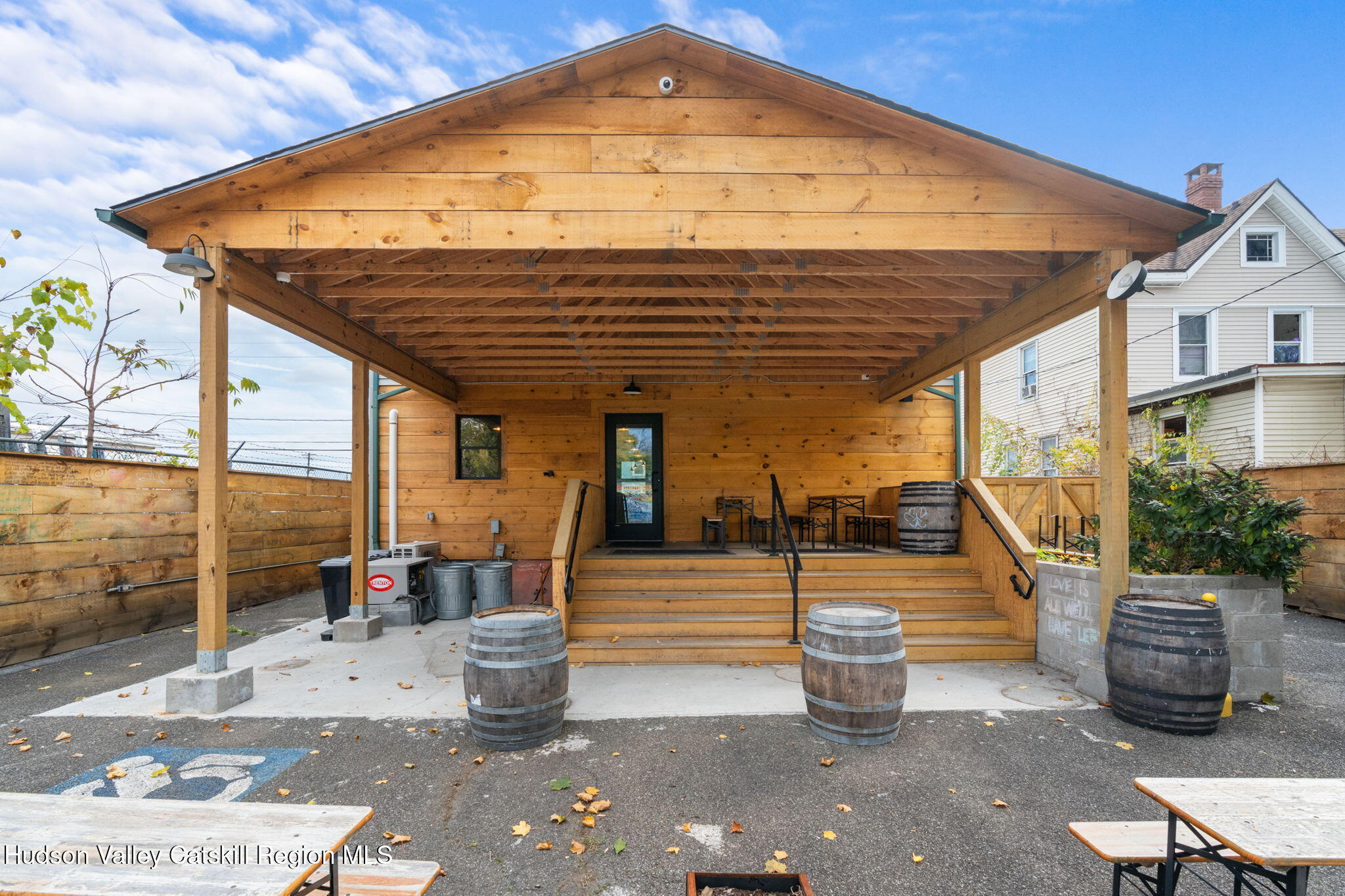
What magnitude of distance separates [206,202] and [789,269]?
13.9 ft

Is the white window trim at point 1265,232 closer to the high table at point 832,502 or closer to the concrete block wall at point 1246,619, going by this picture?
the high table at point 832,502

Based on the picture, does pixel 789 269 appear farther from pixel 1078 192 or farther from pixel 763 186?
pixel 1078 192

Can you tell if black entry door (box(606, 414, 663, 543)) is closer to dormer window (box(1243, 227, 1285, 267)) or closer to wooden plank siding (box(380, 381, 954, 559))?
wooden plank siding (box(380, 381, 954, 559))

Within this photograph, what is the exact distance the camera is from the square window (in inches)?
364

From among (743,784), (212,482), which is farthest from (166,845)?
(212,482)

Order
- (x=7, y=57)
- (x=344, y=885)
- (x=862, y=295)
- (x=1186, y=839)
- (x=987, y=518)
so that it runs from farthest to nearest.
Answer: (x=7, y=57)
(x=987, y=518)
(x=862, y=295)
(x=1186, y=839)
(x=344, y=885)

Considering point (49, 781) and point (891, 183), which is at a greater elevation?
point (891, 183)

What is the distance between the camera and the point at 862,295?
5.58m

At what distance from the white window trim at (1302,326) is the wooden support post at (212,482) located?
17.6m

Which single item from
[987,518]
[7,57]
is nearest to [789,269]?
[987,518]

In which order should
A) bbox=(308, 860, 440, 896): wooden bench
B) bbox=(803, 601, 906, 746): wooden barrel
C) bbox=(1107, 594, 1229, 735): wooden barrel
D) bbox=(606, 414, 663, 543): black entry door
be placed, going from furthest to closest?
bbox=(606, 414, 663, 543): black entry door
bbox=(1107, 594, 1229, 735): wooden barrel
bbox=(803, 601, 906, 746): wooden barrel
bbox=(308, 860, 440, 896): wooden bench

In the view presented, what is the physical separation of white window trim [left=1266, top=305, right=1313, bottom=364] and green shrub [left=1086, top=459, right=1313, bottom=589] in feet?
37.9

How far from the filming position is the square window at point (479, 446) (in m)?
9.24

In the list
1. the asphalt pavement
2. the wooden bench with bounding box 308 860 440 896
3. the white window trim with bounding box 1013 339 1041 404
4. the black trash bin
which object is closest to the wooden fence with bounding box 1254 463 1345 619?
the asphalt pavement
